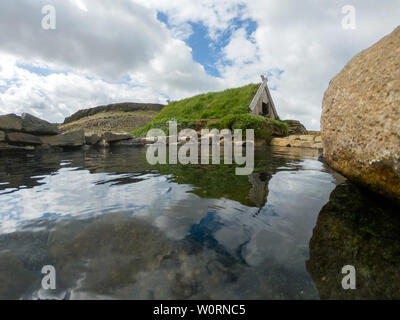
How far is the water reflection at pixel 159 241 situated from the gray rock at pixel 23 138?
764cm

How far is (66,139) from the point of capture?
9672mm

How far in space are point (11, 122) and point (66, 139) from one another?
6.78ft

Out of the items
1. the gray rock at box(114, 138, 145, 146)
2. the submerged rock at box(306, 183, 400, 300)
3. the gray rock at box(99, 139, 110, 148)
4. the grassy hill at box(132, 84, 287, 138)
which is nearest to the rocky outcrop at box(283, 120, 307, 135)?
the grassy hill at box(132, 84, 287, 138)

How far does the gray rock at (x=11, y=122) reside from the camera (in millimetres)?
7836

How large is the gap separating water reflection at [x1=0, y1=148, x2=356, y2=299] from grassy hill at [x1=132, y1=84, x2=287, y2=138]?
37.1ft

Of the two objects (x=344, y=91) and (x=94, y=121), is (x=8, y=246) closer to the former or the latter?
(x=344, y=91)

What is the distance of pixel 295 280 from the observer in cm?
116

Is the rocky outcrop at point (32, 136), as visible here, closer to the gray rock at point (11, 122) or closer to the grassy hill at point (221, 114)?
the gray rock at point (11, 122)

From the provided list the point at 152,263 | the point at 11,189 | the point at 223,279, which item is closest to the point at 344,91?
the point at 223,279

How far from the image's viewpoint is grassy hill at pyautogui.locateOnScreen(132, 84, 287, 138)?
13547mm

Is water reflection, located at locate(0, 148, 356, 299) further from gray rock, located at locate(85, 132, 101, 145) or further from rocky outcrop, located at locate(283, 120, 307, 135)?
rocky outcrop, located at locate(283, 120, 307, 135)

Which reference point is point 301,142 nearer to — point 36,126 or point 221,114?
point 221,114

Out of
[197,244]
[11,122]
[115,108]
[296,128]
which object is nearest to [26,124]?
[11,122]

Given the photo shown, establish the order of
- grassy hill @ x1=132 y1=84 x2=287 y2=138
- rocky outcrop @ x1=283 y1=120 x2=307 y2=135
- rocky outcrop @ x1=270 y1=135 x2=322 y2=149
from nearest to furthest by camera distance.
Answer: rocky outcrop @ x1=270 y1=135 x2=322 y2=149 → grassy hill @ x1=132 y1=84 x2=287 y2=138 → rocky outcrop @ x1=283 y1=120 x2=307 y2=135
